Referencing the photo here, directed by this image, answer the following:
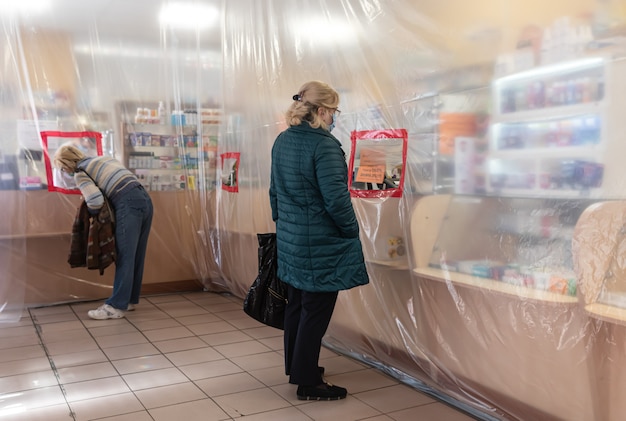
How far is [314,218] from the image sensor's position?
2.50m

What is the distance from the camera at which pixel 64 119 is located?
4.55 m

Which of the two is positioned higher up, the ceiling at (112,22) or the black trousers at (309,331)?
the ceiling at (112,22)

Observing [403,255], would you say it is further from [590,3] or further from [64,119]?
[64,119]

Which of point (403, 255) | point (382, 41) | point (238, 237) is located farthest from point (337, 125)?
point (238, 237)

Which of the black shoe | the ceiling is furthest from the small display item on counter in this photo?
the ceiling

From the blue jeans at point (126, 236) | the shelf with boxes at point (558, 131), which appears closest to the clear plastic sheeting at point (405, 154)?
the shelf with boxes at point (558, 131)

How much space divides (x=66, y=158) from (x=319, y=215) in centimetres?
236

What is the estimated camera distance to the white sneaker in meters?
4.16

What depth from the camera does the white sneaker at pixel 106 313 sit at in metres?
4.16

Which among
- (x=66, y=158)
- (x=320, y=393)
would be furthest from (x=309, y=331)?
(x=66, y=158)

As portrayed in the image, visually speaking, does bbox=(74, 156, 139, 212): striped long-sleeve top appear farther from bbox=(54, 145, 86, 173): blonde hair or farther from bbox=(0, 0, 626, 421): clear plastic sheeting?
bbox=(0, 0, 626, 421): clear plastic sheeting

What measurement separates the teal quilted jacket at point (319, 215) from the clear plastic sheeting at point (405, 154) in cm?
41

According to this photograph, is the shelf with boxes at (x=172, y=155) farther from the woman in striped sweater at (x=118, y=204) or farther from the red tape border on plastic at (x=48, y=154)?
the woman in striped sweater at (x=118, y=204)

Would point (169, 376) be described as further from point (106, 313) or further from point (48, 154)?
point (48, 154)
